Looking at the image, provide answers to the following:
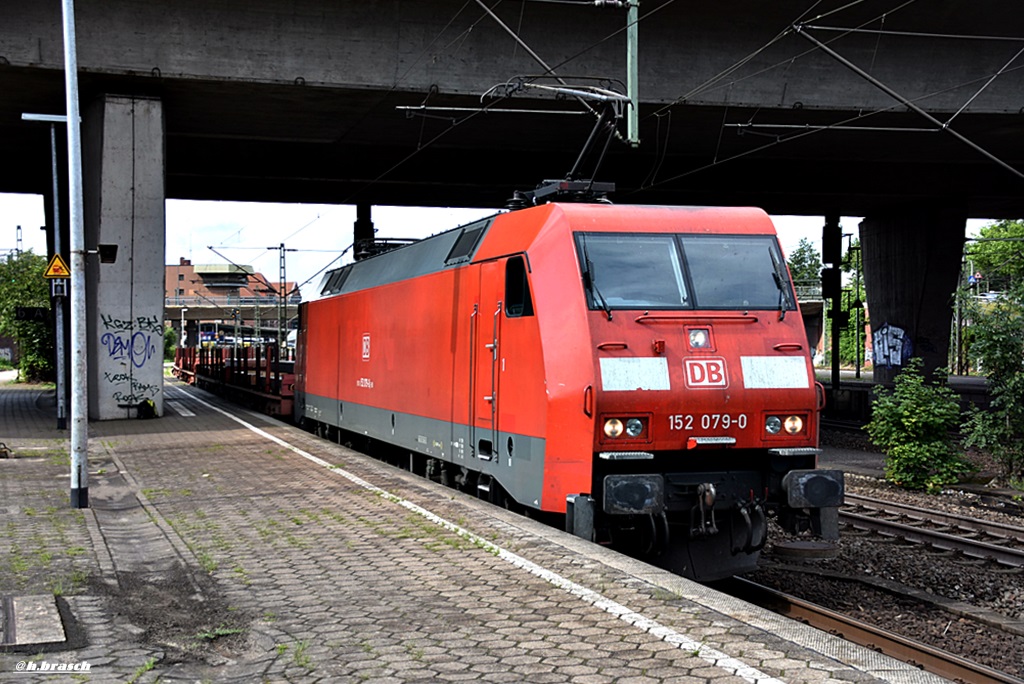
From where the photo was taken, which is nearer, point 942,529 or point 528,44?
point 942,529

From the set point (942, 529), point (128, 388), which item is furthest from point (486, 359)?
point (128, 388)

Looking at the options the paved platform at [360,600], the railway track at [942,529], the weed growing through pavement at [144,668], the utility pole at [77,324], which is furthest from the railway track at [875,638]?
the utility pole at [77,324]

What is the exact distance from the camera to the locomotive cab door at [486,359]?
984 cm

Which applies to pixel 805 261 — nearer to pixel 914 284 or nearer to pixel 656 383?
pixel 914 284

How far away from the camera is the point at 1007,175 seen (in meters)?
30.3

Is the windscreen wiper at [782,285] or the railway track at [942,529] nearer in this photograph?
the windscreen wiper at [782,285]

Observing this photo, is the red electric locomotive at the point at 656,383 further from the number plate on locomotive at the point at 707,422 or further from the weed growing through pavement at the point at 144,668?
the weed growing through pavement at the point at 144,668

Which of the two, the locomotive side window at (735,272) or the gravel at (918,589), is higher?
the locomotive side window at (735,272)

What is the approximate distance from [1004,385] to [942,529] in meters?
3.89

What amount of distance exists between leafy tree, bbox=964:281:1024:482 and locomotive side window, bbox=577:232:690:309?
26.6ft

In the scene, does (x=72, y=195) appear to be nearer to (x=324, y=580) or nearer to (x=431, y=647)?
(x=324, y=580)

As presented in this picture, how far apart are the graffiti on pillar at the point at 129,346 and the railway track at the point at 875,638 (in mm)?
16340

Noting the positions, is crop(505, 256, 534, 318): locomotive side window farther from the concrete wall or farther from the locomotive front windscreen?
the concrete wall

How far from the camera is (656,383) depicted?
27.6 ft
